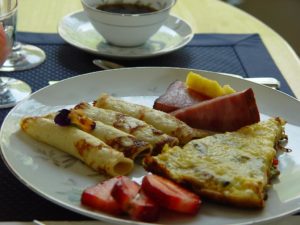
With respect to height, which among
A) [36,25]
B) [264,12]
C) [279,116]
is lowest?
[264,12]

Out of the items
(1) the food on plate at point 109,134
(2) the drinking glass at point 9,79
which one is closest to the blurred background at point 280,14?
(2) the drinking glass at point 9,79

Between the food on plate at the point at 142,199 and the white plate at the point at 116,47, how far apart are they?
2.16 ft

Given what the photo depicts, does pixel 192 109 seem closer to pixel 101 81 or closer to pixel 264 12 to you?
pixel 101 81

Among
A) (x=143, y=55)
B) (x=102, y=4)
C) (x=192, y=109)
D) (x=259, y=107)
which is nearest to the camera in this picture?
(x=192, y=109)

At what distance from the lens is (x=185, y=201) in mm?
907

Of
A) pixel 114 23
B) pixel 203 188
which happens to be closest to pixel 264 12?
pixel 114 23

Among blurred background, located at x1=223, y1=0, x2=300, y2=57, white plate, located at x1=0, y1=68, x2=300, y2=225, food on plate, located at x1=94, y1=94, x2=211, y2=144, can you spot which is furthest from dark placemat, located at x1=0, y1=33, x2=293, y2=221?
blurred background, located at x1=223, y1=0, x2=300, y2=57

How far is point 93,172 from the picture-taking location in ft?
3.41

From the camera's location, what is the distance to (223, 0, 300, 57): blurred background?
3123 mm

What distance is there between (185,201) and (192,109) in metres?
0.33

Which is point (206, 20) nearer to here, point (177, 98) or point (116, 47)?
point (116, 47)

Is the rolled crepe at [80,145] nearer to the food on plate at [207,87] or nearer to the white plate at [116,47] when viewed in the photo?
the food on plate at [207,87]

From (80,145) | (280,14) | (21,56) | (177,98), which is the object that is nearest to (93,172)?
(80,145)

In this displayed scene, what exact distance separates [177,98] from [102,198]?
404mm
